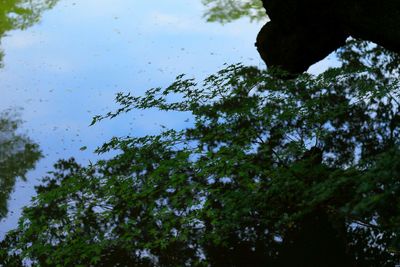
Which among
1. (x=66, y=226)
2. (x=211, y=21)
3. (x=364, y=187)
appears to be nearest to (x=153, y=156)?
(x=66, y=226)

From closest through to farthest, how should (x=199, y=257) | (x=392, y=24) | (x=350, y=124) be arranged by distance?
(x=392, y=24), (x=199, y=257), (x=350, y=124)

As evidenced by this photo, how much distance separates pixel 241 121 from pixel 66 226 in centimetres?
388

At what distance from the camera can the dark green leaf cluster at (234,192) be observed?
7465mm

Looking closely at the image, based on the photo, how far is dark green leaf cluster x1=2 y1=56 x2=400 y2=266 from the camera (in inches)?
294

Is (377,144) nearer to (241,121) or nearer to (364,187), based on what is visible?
(241,121)

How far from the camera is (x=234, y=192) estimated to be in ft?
21.8

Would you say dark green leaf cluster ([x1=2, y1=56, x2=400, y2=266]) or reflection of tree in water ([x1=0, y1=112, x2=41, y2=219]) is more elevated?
dark green leaf cluster ([x1=2, y1=56, x2=400, y2=266])

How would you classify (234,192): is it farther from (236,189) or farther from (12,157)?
(12,157)

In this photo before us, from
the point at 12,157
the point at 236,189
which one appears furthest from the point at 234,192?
the point at 12,157

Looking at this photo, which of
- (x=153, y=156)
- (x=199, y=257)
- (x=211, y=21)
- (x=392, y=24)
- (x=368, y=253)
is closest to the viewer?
(x=392, y=24)

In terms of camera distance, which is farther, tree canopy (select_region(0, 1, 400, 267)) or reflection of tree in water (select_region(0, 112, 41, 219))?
reflection of tree in water (select_region(0, 112, 41, 219))

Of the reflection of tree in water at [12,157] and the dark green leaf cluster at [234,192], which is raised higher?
the dark green leaf cluster at [234,192]

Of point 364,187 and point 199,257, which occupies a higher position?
point 364,187

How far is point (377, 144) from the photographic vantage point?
1184 cm
